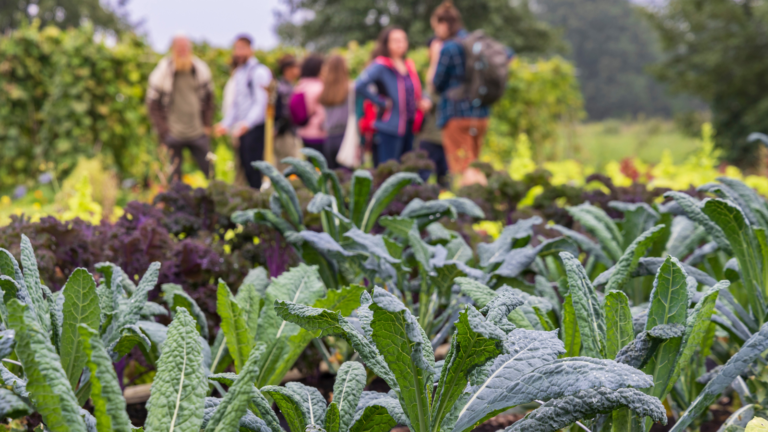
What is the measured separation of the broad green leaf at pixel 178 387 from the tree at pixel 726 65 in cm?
1909

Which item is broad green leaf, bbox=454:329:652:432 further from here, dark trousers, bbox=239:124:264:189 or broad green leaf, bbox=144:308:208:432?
dark trousers, bbox=239:124:264:189

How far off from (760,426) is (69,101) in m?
9.06

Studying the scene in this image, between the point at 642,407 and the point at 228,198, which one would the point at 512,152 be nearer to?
the point at 228,198

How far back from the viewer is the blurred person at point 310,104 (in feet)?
21.0

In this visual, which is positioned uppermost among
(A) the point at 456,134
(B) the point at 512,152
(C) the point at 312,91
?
(C) the point at 312,91

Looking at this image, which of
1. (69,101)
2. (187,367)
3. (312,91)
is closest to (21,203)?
(69,101)

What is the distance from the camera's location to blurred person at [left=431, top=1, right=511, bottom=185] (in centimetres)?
545

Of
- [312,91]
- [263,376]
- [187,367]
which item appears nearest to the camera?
[187,367]

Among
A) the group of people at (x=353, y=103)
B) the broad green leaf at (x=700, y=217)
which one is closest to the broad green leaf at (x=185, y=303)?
the broad green leaf at (x=700, y=217)

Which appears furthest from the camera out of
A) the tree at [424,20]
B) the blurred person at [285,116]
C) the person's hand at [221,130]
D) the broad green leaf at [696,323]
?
the tree at [424,20]

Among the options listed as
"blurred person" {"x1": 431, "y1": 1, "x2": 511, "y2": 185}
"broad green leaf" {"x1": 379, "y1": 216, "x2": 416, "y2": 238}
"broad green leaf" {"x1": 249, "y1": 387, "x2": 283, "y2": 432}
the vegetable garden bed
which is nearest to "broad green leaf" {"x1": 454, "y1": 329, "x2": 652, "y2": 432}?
the vegetable garden bed

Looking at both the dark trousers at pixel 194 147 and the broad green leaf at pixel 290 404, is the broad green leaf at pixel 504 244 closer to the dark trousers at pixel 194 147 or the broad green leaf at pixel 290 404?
the broad green leaf at pixel 290 404

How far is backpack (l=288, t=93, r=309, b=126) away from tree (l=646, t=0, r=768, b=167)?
1528 cm

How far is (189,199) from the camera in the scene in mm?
2166
